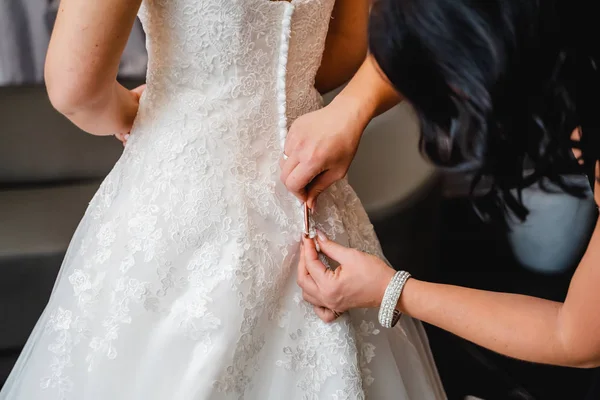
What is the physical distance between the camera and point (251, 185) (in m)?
0.73

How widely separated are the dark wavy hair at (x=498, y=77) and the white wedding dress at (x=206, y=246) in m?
0.20

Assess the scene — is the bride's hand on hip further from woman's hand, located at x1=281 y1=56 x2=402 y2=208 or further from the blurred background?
the blurred background

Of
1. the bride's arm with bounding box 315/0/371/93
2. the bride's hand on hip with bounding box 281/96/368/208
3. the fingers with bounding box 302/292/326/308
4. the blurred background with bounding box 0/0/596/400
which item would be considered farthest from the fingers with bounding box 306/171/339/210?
the blurred background with bounding box 0/0/596/400

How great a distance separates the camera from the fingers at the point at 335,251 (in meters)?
0.74

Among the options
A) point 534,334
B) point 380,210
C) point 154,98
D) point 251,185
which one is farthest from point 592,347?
point 380,210

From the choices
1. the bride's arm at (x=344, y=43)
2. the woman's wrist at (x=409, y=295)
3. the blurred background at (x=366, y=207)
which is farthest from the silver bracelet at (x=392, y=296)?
the blurred background at (x=366, y=207)

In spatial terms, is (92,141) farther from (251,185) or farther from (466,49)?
(466,49)

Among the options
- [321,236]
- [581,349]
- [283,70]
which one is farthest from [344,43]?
[581,349]

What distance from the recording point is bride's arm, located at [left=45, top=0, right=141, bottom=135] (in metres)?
0.60

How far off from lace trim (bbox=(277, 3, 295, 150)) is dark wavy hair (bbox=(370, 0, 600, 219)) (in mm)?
163

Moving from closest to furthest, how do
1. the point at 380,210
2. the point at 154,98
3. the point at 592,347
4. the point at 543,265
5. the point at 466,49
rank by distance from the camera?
the point at 466,49
the point at 592,347
the point at 154,98
the point at 380,210
the point at 543,265

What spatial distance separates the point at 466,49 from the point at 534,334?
329 mm

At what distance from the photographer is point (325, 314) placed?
729mm

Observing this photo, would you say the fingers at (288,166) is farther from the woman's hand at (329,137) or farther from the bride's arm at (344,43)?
the bride's arm at (344,43)
